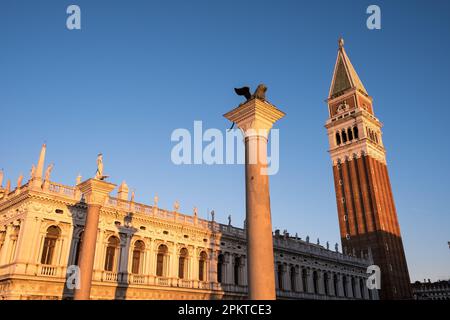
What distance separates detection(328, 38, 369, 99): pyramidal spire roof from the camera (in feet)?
255

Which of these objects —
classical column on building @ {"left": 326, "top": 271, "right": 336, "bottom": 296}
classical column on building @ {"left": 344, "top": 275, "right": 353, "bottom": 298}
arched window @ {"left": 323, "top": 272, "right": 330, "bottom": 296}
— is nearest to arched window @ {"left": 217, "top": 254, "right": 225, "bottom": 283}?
arched window @ {"left": 323, "top": 272, "right": 330, "bottom": 296}

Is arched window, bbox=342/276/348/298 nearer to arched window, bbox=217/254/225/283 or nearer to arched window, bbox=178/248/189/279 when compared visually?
arched window, bbox=217/254/225/283

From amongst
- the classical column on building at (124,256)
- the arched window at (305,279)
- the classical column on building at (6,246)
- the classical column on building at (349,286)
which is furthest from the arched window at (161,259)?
the classical column on building at (349,286)

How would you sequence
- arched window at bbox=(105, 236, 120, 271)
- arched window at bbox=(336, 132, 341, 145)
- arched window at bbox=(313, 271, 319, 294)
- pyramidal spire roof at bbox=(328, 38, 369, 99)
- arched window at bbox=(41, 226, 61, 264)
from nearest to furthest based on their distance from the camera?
arched window at bbox=(41, 226, 61, 264) < arched window at bbox=(105, 236, 120, 271) < arched window at bbox=(313, 271, 319, 294) < arched window at bbox=(336, 132, 341, 145) < pyramidal spire roof at bbox=(328, 38, 369, 99)

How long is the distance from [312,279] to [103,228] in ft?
81.5

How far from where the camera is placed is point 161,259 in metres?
31.1

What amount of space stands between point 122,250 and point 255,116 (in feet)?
63.4

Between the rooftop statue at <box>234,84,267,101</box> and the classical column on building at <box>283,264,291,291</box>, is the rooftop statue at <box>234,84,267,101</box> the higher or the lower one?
the higher one

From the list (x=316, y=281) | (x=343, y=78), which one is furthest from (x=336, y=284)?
(x=343, y=78)

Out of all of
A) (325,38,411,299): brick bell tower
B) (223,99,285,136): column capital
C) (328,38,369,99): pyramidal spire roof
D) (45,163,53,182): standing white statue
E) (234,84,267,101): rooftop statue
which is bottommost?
(223,99,285,136): column capital

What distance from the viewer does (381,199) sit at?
67.4m

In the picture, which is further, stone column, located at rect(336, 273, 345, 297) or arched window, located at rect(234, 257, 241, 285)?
stone column, located at rect(336, 273, 345, 297)
